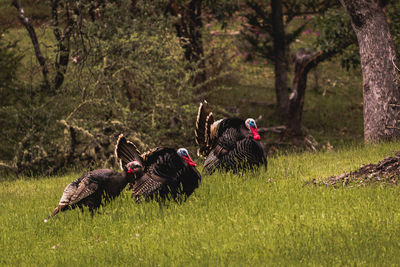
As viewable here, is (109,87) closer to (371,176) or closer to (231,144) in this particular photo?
(231,144)

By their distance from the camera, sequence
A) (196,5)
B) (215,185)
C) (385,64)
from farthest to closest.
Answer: (196,5)
(385,64)
(215,185)

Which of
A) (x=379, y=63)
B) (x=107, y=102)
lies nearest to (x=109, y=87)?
(x=107, y=102)

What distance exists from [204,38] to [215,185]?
39.5 ft

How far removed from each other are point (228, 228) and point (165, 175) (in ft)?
4.75

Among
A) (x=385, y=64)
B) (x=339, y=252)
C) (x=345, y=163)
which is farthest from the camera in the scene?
(x=385, y=64)

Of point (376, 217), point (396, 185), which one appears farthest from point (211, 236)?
point (396, 185)

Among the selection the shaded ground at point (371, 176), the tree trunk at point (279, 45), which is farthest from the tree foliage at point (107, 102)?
the tree trunk at point (279, 45)

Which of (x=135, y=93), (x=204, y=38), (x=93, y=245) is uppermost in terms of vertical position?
(x=204, y=38)

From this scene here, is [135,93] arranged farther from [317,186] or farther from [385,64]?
[317,186]

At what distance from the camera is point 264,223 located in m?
7.06

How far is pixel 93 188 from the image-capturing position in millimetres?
7797

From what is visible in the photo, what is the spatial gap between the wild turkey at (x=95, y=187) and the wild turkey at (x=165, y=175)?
0.59 ft

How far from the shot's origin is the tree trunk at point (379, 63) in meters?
12.9

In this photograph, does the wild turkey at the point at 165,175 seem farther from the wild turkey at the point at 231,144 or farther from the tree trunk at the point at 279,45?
the tree trunk at the point at 279,45
